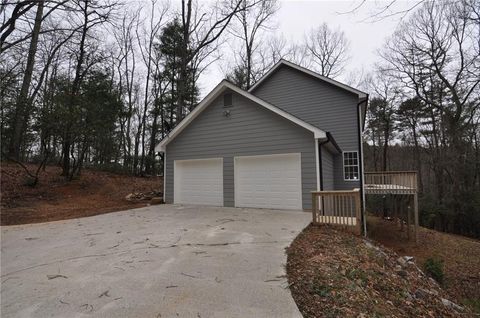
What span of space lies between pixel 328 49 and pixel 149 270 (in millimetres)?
21724

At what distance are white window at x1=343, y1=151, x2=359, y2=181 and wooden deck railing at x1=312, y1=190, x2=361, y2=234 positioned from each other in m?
5.47

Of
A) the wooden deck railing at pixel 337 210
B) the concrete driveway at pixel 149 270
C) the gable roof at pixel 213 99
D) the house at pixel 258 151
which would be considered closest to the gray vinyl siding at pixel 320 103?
the house at pixel 258 151

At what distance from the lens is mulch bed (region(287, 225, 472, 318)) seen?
8.82ft

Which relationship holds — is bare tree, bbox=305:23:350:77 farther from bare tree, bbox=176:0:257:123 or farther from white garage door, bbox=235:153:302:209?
white garage door, bbox=235:153:302:209

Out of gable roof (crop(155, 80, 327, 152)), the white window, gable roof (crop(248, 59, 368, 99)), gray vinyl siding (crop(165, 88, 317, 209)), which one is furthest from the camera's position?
the white window

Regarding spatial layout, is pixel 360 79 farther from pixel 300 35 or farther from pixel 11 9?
pixel 11 9

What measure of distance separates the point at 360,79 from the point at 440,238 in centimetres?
1516

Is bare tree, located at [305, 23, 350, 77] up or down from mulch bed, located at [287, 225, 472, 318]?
up

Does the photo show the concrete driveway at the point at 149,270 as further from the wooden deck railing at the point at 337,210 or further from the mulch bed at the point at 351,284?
the wooden deck railing at the point at 337,210

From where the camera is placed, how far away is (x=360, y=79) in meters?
22.3

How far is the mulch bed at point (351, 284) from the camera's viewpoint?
2689 mm

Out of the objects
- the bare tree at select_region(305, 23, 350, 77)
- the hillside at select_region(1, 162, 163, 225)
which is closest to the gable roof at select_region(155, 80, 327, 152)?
the hillside at select_region(1, 162, 163, 225)

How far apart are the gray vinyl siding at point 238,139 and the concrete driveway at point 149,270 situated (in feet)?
8.75

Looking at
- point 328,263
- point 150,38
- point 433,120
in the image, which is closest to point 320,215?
point 328,263
